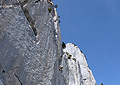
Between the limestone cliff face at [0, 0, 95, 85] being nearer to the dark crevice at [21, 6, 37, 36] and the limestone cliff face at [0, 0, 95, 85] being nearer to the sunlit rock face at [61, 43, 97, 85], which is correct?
the dark crevice at [21, 6, 37, 36]

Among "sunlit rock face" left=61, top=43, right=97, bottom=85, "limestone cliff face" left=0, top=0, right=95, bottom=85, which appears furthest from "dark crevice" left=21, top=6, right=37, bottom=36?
"sunlit rock face" left=61, top=43, right=97, bottom=85

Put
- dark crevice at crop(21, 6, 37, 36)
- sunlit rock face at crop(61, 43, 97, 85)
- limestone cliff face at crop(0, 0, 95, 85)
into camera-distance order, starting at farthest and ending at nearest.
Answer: sunlit rock face at crop(61, 43, 97, 85), dark crevice at crop(21, 6, 37, 36), limestone cliff face at crop(0, 0, 95, 85)

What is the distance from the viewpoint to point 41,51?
43.3 feet

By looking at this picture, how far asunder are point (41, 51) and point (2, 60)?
5.23 meters

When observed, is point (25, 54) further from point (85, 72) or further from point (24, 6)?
point (85, 72)

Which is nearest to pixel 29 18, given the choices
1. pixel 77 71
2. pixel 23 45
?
pixel 23 45

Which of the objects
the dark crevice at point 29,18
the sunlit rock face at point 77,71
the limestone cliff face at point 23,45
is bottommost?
the limestone cliff face at point 23,45

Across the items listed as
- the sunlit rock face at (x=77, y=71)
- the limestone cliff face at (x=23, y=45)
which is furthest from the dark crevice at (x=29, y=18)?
the sunlit rock face at (x=77, y=71)

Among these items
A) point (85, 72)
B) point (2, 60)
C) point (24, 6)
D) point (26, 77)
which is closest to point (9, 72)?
point (2, 60)

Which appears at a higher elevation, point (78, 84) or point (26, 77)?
point (78, 84)

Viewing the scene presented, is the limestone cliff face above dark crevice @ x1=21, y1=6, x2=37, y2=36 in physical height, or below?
below

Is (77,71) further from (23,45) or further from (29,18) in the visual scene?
(23,45)

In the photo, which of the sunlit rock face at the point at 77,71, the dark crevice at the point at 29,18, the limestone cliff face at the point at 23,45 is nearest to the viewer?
the limestone cliff face at the point at 23,45

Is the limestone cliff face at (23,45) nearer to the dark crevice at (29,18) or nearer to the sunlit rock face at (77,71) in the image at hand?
the dark crevice at (29,18)
